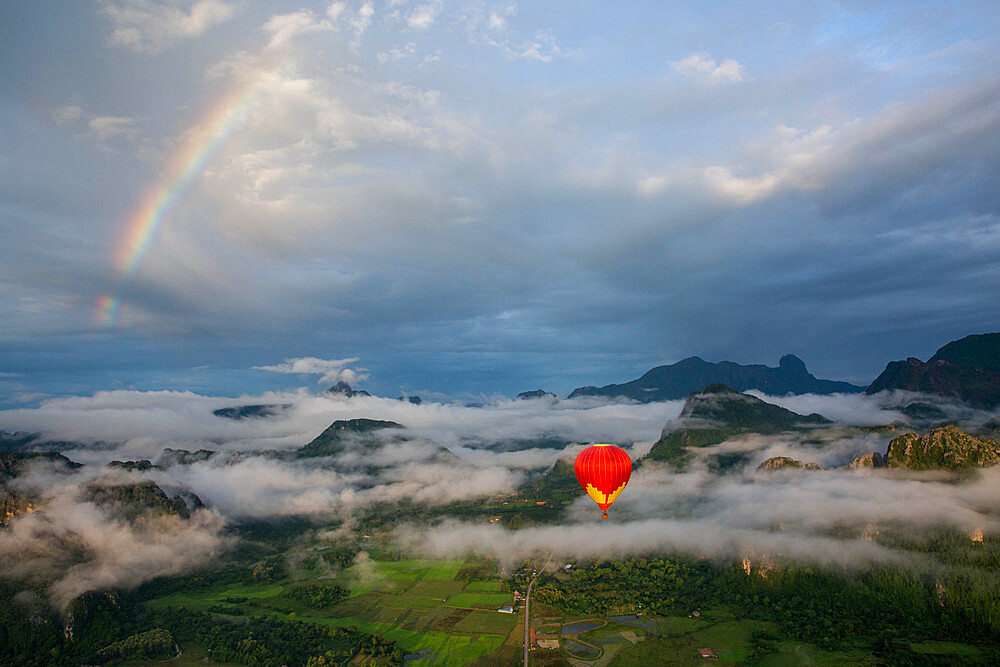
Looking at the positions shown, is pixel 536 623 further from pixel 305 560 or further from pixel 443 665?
pixel 305 560

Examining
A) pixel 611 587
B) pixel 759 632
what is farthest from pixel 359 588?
pixel 759 632

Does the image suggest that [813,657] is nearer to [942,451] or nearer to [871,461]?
[942,451]

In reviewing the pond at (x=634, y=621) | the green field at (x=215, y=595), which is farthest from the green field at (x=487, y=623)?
the green field at (x=215, y=595)

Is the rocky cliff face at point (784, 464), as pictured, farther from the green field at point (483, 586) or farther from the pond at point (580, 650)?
the pond at point (580, 650)

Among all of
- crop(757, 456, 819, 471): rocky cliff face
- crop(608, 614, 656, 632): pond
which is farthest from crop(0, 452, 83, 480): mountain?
crop(757, 456, 819, 471): rocky cliff face

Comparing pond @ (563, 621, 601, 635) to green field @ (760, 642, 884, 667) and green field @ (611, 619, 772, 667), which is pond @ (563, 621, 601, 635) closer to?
green field @ (611, 619, 772, 667)
